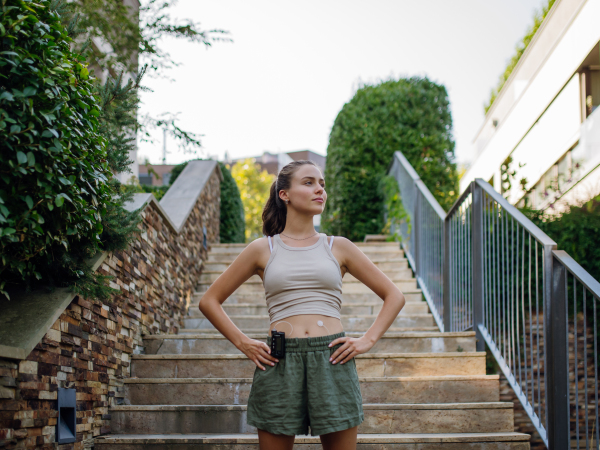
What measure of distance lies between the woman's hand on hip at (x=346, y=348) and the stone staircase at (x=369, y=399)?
127 centimetres

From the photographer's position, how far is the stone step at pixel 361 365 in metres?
3.62

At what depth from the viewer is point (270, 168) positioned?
4119 cm

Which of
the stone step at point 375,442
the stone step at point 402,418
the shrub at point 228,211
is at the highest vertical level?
the shrub at point 228,211

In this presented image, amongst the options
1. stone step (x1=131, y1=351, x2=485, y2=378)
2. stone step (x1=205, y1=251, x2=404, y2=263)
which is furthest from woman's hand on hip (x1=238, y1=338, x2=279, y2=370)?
stone step (x1=205, y1=251, x2=404, y2=263)

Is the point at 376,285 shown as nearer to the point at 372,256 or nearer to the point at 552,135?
the point at 372,256

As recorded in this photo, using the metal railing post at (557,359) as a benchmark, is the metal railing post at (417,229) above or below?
above

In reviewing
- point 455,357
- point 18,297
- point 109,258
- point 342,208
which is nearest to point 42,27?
point 18,297

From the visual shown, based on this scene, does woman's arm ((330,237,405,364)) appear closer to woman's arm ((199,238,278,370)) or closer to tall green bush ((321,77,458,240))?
woman's arm ((199,238,278,370))

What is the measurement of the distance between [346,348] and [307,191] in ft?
1.81

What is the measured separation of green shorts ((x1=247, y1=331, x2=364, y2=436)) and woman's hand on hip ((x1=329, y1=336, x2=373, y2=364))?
2cm

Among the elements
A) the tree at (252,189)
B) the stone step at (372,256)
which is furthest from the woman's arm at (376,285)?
the tree at (252,189)

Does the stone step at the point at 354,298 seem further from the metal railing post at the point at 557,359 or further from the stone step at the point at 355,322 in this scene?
the metal railing post at the point at 557,359

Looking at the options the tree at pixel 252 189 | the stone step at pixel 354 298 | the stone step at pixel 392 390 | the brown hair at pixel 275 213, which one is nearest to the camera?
the brown hair at pixel 275 213

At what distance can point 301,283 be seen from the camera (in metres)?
1.86
